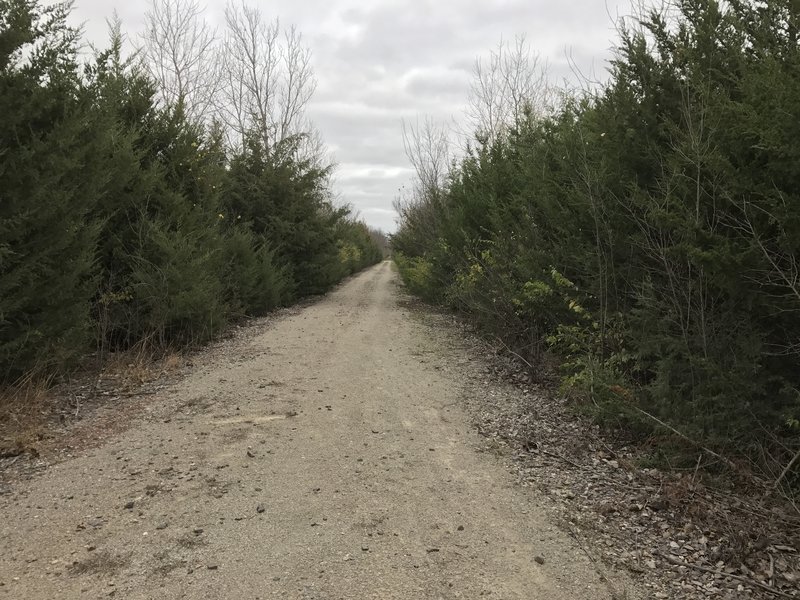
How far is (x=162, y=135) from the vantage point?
11.0 m

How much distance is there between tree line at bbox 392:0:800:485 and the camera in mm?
4109

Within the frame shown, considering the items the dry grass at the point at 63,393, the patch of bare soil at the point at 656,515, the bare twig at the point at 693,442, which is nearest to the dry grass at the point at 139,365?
the dry grass at the point at 63,393

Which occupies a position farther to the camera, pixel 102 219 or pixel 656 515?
pixel 102 219

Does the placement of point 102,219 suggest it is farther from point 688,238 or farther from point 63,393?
point 688,238

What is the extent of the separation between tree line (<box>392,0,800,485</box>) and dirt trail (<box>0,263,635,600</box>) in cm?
178

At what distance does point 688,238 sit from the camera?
4.56 meters

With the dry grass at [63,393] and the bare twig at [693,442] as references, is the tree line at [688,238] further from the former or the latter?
the dry grass at [63,393]

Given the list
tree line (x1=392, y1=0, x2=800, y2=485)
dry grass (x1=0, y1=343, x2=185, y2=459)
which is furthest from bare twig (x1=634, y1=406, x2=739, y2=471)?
dry grass (x1=0, y1=343, x2=185, y2=459)

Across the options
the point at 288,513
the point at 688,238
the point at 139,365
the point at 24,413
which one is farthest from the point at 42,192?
the point at 688,238

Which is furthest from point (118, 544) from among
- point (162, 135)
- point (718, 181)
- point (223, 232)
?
point (223, 232)

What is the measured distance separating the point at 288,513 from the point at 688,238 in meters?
3.92

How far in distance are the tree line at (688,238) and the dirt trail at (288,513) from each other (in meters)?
1.78

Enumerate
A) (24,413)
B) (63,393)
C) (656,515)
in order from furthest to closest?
(63,393) → (24,413) → (656,515)

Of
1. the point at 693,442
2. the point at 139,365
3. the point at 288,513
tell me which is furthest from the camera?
the point at 139,365
